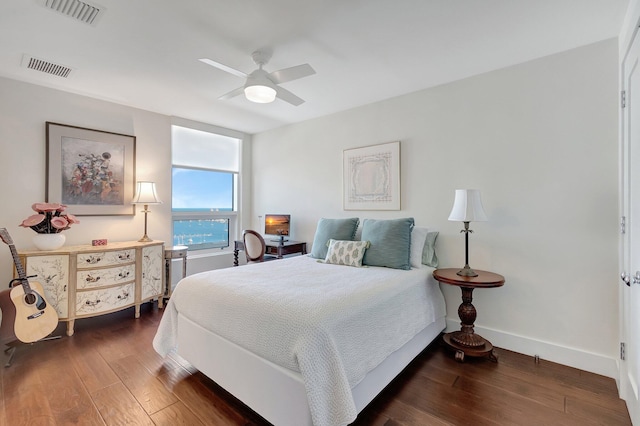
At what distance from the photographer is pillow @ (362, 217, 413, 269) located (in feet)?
8.73

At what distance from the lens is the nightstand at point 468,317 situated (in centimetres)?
232

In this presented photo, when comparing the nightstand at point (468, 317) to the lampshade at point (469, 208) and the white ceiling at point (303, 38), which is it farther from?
the white ceiling at point (303, 38)

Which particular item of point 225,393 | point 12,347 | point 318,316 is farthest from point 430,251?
point 12,347

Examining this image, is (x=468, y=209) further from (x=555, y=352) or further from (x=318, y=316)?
(x=318, y=316)

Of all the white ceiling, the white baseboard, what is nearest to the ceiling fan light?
the white ceiling

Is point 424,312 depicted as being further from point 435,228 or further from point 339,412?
point 339,412

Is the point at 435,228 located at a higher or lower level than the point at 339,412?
higher

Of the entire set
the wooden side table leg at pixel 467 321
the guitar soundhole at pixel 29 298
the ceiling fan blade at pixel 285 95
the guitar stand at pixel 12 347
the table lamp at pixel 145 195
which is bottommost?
the guitar stand at pixel 12 347

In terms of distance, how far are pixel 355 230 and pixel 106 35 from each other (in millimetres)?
2747

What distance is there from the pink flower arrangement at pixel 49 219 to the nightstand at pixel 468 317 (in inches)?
140

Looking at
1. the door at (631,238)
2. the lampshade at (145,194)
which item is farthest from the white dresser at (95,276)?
the door at (631,238)

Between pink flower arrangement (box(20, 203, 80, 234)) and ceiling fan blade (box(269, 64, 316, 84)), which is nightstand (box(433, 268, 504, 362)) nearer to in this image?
ceiling fan blade (box(269, 64, 316, 84))

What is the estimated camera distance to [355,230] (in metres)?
3.32

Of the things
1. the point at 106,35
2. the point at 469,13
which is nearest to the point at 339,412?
the point at 469,13
